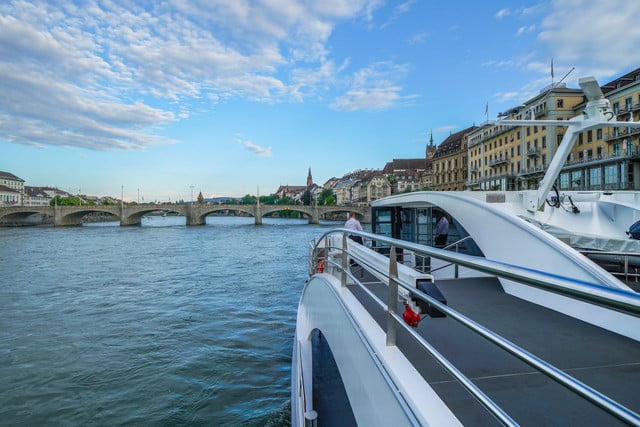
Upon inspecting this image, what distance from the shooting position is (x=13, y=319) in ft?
37.7

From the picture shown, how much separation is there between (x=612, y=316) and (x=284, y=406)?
511 centimetres

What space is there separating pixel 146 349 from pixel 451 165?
81337mm

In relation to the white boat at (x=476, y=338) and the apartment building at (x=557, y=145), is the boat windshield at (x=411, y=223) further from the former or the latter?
the apartment building at (x=557, y=145)

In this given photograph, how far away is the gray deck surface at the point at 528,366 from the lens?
211cm

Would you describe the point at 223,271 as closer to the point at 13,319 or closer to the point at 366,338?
the point at 13,319

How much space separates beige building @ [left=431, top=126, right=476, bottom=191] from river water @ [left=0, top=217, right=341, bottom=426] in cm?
6790

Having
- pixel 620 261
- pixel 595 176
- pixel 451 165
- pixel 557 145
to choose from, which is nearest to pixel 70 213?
pixel 451 165

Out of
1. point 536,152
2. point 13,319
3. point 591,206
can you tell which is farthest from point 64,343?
point 536,152

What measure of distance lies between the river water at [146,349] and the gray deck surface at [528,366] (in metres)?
4.16

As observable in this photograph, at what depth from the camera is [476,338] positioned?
317cm

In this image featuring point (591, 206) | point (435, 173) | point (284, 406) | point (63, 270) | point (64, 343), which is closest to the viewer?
point (284, 406)

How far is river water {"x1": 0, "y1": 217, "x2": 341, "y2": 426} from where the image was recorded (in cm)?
657

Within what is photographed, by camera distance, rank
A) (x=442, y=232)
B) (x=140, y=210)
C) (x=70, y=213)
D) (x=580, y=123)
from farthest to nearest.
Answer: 1. (x=140, y=210)
2. (x=70, y=213)
3. (x=442, y=232)
4. (x=580, y=123)

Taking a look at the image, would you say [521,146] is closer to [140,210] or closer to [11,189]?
[140,210]
